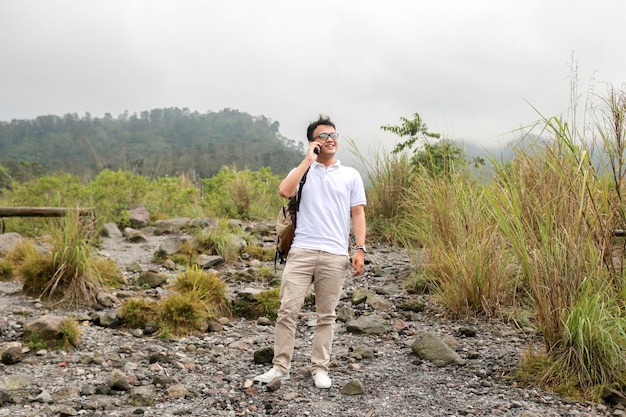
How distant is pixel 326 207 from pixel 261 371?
4.23 feet

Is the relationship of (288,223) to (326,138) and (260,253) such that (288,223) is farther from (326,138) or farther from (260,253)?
(260,253)

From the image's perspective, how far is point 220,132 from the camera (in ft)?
195

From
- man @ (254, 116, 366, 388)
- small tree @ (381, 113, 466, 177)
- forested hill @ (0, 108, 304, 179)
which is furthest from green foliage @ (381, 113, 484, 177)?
forested hill @ (0, 108, 304, 179)

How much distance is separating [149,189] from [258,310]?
7659mm

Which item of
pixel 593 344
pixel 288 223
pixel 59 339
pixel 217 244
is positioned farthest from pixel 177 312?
pixel 593 344

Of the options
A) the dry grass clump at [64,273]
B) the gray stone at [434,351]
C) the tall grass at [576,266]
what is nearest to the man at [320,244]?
the gray stone at [434,351]

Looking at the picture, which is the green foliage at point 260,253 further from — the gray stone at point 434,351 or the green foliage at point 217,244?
the gray stone at point 434,351

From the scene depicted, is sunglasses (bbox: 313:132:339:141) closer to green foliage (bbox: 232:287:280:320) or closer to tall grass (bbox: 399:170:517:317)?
tall grass (bbox: 399:170:517:317)

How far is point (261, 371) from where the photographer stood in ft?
13.9

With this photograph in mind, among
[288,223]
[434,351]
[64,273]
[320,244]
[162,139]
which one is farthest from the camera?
[162,139]

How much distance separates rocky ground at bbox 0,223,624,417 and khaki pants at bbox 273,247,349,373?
0.73 feet

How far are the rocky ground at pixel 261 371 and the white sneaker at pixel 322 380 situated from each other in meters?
0.05

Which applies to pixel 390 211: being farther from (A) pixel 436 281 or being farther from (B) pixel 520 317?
(B) pixel 520 317

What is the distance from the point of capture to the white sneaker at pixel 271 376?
3.88 metres
